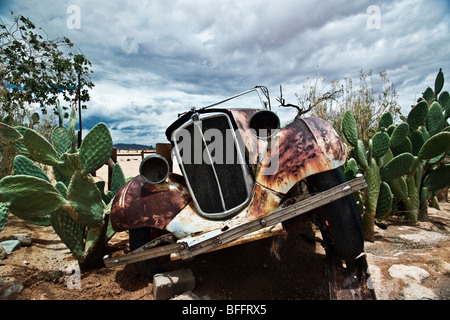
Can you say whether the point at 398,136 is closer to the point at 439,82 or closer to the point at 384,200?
the point at 384,200

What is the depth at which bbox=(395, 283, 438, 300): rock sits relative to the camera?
167 cm

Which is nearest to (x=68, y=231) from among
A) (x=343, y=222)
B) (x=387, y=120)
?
(x=343, y=222)

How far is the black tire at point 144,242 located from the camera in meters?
2.08

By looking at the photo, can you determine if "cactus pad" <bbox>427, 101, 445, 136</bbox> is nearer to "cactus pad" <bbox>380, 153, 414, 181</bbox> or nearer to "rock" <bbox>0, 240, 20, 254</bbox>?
"cactus pad" <bbox>380, 153, 414, 181</bbox>

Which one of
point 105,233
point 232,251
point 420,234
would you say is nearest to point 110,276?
point 105,233

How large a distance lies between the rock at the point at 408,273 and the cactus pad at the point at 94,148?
9.08 feet

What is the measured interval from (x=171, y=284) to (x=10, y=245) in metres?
2.11

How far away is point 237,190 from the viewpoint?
2.11 m

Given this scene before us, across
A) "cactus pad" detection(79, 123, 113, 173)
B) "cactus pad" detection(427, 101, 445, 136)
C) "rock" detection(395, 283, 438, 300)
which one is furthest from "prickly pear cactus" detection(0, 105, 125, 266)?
"cactus pad" detection(427, 101, 445, 136)

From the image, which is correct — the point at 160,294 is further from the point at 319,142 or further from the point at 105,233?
the point at 319,142

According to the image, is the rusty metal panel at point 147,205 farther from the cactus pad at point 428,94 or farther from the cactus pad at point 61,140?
the cactus pad at point 428,94

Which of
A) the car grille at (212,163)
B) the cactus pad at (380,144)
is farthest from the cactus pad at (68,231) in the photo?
the cactus pad at (380,144)

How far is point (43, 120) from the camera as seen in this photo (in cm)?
698

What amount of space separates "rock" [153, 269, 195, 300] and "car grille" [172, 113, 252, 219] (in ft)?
1.79
